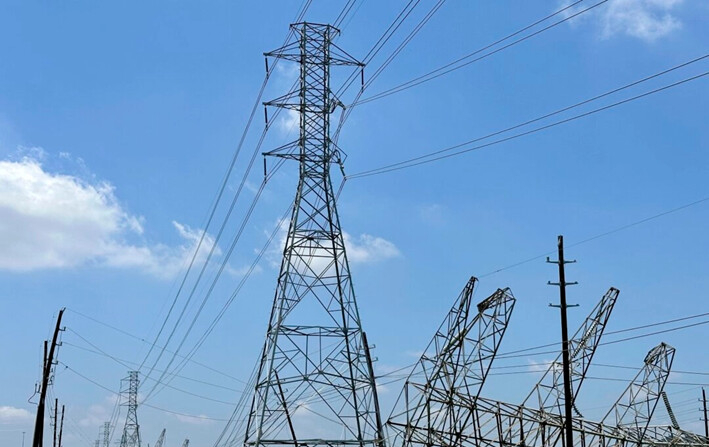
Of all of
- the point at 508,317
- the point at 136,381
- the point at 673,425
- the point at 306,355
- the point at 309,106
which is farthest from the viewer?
the point at 136,381

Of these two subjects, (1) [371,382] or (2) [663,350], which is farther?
(2) [663,350]

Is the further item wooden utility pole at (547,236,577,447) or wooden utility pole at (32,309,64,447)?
wooden utility pole at (32,309,64,447)

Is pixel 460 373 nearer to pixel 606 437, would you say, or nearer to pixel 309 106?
pixel 606 437

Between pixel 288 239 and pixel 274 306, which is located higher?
pixel 288 239

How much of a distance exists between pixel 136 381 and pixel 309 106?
5741 cm

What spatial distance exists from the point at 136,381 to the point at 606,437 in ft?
179

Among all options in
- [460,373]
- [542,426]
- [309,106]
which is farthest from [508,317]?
[309,106]

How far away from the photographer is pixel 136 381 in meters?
85.7

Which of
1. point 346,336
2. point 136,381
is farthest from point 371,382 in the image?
point 136,381

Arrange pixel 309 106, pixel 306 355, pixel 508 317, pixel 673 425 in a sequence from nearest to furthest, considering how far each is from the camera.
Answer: pixel 306 355 < pixel 309 106 < pixel 508 317 < pixel 673 425

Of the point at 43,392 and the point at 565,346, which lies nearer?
the point at 565,346

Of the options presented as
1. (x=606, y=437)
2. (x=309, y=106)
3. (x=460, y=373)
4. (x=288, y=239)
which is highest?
(x=309, y=106)

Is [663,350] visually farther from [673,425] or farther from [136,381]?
[136,381]

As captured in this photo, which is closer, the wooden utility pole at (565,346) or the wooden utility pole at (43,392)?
the wooden utility pole at (565,346)
